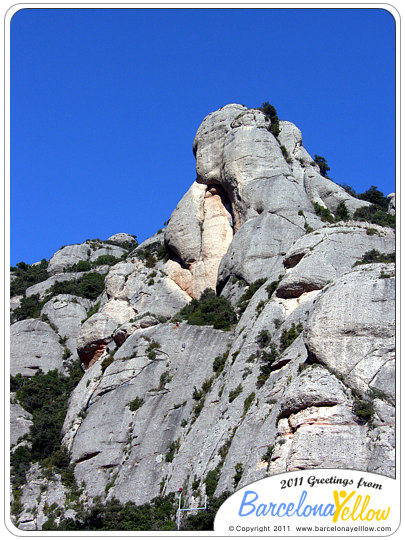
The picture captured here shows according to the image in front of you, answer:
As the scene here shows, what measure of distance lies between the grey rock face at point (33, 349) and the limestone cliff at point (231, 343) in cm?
15

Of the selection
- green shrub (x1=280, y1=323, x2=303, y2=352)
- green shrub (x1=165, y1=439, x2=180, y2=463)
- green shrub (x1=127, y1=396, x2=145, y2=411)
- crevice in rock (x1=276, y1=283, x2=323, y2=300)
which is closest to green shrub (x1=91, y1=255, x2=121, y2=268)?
green shrub (x1=127, y1=396, x2=145, y2=411)

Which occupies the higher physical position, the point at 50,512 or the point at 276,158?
the point at 276,158

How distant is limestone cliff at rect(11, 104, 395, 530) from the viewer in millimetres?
34531

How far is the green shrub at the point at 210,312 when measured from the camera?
53.9 metres

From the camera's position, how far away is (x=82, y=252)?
9250 centimetres

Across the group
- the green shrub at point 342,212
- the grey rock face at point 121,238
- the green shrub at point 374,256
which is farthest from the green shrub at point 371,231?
the grey rock face at point 121,238

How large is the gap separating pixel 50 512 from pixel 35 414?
11.9 m

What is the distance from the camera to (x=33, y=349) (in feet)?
219

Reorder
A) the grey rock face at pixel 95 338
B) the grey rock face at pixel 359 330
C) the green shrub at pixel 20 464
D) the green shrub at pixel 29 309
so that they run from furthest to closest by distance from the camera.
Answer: the green shrub at pixel 29 309
the grey rock face at pixel 95 338
the green shrub at pixel 20 464
the grey rock face at pixel 359 330

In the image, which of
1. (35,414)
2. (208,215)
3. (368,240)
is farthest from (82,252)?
(368,240)

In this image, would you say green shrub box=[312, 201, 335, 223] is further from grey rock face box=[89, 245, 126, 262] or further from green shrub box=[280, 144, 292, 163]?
grey rock face box=[89, 245, 126, 262]

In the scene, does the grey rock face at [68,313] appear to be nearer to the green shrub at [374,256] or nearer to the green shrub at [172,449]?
the green shrub at [172,449]
